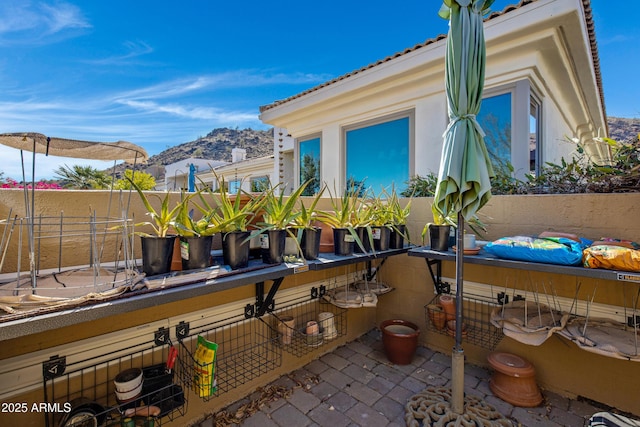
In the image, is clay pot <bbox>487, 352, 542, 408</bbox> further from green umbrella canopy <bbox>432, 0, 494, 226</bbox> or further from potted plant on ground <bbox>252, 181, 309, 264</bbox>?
potted plant on ground <bbox>252, 181, 309, 264</bbox>

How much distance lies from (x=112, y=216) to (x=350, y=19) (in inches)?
267

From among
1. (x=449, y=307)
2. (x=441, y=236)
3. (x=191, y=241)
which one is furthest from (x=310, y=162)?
(x=191, y=241)

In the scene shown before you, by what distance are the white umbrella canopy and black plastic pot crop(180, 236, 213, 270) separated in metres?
0.52

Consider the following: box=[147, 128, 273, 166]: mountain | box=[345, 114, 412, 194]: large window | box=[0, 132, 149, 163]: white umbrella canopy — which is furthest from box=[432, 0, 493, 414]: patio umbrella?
box=[147, 128, 273, 166]: mountain

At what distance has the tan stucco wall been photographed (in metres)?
1.50

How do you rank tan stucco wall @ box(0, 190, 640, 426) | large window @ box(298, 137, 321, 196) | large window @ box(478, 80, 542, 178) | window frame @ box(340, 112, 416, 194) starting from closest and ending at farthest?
1. tan stucco wall @ box(0, 190, 640, 426)
2. large window @ box(478, 80, 542, 178)
3. window frame @ box(340, 112, 416, 194)
4. large window @ box(298, 137, 321, 196)

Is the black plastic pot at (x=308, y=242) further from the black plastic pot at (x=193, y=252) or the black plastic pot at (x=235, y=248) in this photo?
the black plastic pot at (x=193, y=252)

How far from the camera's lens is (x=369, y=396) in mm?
2189

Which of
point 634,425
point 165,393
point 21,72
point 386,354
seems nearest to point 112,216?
point 165,393

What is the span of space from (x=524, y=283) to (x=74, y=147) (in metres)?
3.21

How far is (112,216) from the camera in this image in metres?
1.70

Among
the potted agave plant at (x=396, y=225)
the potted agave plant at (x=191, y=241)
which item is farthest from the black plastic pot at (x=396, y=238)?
the potted agave plant at (x=191, y=241)

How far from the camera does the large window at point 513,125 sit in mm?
3469

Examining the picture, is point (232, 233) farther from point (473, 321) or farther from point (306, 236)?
point (473, 321)
